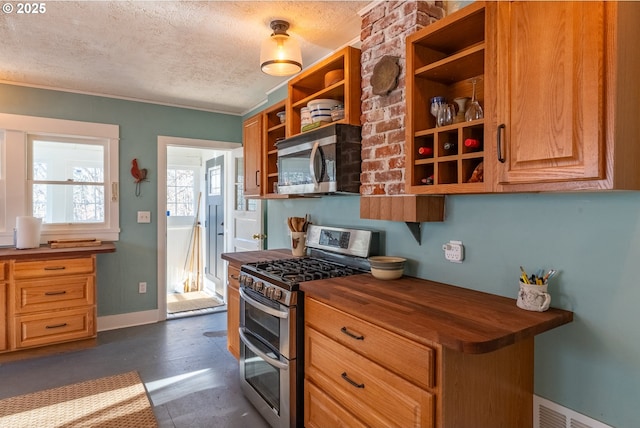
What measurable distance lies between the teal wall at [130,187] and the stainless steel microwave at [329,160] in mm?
2278

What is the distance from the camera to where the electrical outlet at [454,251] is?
185 centimetres

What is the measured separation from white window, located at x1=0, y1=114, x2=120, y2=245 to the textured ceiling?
437 mm

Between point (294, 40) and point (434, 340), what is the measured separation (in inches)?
78.2

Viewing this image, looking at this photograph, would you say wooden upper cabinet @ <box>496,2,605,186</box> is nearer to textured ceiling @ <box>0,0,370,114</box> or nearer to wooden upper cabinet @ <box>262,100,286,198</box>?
textured ceiling @ <box>0,0,370,114</box>

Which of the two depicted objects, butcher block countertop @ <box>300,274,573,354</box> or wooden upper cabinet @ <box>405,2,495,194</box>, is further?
wooden upper cabinet @ <box>405,2,495,194</box>

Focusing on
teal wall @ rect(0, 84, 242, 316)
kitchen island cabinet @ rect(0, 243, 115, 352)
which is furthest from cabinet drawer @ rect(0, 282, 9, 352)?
teal wall @ rect(0, 84, 242, 316)

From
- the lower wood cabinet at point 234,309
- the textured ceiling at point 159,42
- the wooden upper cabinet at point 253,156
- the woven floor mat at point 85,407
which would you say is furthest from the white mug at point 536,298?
the wooden upper cabinet at point 253,156

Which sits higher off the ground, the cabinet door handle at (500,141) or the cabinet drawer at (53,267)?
the cabinet door handle at (500,141)

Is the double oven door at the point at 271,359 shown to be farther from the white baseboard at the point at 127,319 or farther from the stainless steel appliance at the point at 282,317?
the white baseboard at the point at 127,319

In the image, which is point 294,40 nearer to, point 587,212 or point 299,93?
point 299,93

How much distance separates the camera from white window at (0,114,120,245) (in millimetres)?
3410

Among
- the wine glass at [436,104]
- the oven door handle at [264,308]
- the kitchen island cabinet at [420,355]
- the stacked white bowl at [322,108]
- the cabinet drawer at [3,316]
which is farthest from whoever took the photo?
the cabinet drawer at [3,316]

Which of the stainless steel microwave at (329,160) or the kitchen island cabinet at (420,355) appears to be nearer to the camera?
the kitchen island cabinet at (420,355)

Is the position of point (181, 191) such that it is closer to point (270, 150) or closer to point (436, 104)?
point (270, 150)
